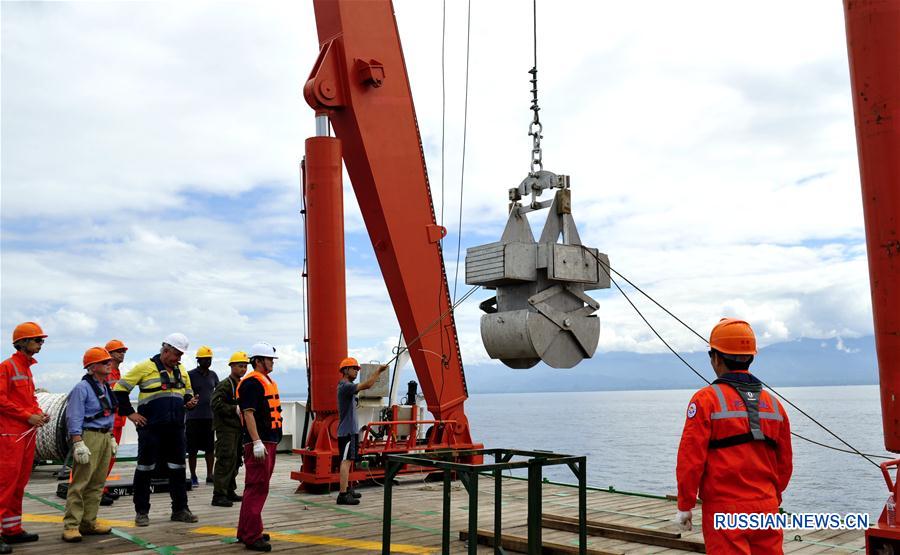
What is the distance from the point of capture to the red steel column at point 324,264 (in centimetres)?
834

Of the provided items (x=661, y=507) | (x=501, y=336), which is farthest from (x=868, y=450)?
(x=501, y=336)

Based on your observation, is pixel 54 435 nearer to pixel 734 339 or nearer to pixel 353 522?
pixel 353 522

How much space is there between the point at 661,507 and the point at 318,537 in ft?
11.9

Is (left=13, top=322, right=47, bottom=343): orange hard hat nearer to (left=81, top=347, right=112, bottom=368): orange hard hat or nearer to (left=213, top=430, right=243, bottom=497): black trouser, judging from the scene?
(left=81, top=347, right=112, bottom=368): orange hard hat

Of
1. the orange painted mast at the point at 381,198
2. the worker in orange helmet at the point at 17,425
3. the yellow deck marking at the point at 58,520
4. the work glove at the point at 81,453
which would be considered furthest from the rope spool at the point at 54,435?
the work glove at the point at 81,453

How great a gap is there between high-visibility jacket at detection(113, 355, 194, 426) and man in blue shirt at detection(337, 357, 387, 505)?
1830mm

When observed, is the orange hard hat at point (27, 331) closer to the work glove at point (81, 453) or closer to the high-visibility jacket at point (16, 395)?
the high-visibility jacket at point (16, 395)

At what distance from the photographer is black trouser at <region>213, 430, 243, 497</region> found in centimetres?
779

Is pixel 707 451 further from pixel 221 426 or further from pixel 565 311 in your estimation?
pixel 221 426

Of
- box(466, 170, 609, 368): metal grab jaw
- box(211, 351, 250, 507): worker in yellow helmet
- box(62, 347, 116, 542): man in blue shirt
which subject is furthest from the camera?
box(211, 351, 250, 507): worker in yellow helmet

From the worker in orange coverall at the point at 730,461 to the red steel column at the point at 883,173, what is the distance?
137 cm

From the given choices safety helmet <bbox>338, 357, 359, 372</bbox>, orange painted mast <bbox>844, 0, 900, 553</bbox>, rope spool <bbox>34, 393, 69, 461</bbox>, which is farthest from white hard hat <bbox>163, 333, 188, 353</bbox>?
orange painted mast <bbox>844, 0, 900, 553</bbox>

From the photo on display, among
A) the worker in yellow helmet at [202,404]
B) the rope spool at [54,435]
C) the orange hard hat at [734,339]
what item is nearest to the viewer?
the orange hard hat at [734,339]

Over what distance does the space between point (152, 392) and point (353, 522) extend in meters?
2.14
